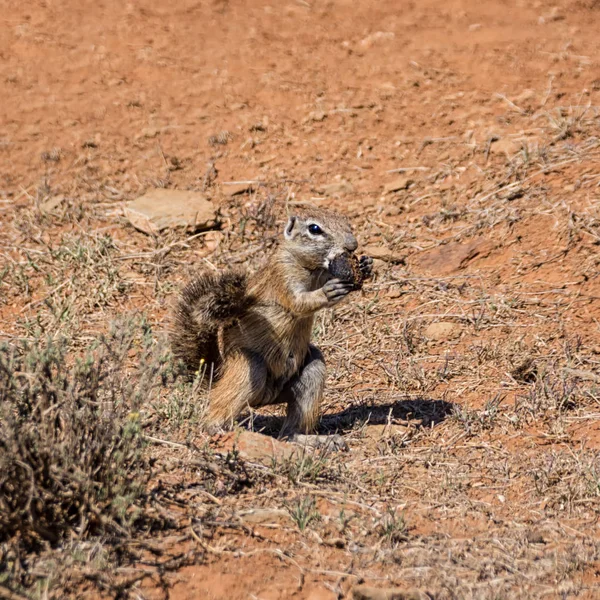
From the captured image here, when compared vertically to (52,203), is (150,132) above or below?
above

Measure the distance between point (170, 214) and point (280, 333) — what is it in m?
3.39

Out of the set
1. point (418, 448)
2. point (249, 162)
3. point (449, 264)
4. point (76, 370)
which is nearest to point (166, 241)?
point (249, 162)

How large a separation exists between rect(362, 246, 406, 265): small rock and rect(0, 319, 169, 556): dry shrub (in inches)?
169

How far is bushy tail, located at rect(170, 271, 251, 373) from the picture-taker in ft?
19.3

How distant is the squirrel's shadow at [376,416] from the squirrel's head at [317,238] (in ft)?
3.50

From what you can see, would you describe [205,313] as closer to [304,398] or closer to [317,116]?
[304,398]

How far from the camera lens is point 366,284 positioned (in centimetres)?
851

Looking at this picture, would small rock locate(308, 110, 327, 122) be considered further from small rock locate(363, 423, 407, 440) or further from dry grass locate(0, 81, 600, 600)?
small rock locate(363, 423, 407, 440)

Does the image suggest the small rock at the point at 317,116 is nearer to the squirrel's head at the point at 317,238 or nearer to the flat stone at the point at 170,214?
the flat stone at the point at 170,214

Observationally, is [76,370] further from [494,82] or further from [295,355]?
[494,82]

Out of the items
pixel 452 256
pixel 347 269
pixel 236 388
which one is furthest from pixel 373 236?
pixel 236 388

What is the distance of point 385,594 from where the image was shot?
4152 millimetres

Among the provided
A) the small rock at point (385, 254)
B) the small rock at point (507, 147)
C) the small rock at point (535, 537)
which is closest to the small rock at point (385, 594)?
the small rock at point (535, 537)

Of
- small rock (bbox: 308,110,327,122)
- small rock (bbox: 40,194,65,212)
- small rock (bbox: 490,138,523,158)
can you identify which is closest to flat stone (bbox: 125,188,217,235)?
small rock (bbox: 40,194,65,212)
